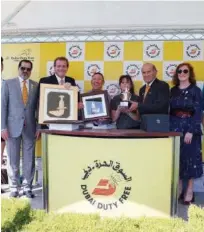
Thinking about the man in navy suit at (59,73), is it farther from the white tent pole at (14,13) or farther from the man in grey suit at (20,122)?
the white tent pole at (14,13)

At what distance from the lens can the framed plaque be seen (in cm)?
338

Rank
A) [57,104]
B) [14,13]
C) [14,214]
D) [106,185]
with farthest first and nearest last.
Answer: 1. [14,13]
2. [57,104]
3. [106,185]
4. [14,214]

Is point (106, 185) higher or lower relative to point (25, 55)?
lower

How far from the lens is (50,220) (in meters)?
1.92

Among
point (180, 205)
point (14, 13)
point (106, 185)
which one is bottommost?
point (180, 205)

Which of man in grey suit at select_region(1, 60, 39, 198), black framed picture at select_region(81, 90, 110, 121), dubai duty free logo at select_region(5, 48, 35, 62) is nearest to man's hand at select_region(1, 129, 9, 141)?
man in grey suit at select_region(1, 60, 39, 198)

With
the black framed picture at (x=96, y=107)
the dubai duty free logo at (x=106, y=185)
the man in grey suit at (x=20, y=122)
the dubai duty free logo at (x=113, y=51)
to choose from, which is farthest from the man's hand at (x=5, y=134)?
the dubai duty free logo at (x=113, y=51)

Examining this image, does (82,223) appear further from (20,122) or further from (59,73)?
(59,73)

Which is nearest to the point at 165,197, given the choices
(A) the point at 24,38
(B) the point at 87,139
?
(B) the point at 87,139

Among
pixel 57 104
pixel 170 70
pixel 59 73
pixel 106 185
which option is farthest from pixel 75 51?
pixel 106 185

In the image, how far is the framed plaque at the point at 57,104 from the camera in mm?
3385

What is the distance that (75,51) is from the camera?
4.57m

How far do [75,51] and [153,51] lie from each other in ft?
3.32

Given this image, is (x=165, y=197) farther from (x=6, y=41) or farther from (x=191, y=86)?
(x=6, y=41)
